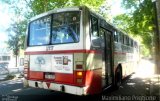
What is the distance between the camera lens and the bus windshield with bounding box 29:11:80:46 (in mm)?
8148

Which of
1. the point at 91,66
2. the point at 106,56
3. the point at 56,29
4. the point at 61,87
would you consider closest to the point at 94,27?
the point at 56,29

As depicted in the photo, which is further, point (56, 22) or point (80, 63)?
point (56, 22)

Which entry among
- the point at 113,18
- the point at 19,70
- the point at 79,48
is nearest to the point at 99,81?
the point at 79,48

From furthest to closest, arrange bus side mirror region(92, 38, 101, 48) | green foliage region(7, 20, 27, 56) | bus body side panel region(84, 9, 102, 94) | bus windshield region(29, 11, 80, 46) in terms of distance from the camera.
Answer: green foliage region(7, 20, 27, 56) < bus side mirror region(92, 38, 101, 48) < bus windshield region(29, 11, 80, 46) < bus body side panel region(84, 9, 102, 94)

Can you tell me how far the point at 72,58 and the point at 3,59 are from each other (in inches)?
1982

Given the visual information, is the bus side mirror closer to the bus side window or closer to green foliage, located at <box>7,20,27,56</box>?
the bus side window

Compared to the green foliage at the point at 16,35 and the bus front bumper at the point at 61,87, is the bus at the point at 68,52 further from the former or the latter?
the green foliage at the point at 16,35

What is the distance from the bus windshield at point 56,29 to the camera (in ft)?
26.7

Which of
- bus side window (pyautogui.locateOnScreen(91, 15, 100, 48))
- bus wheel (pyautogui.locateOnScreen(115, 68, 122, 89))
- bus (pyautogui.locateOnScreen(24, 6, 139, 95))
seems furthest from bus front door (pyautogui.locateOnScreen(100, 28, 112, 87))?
bus wheel (pyautogui.locateOnScreen(115, 68, 122, 89))

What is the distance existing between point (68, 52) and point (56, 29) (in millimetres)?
1175

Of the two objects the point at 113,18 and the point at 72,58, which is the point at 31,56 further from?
the point at 113,18

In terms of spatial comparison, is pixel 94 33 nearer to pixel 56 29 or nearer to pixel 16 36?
pixel 56 29

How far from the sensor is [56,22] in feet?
28.7

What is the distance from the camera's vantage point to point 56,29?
8.66 meters
